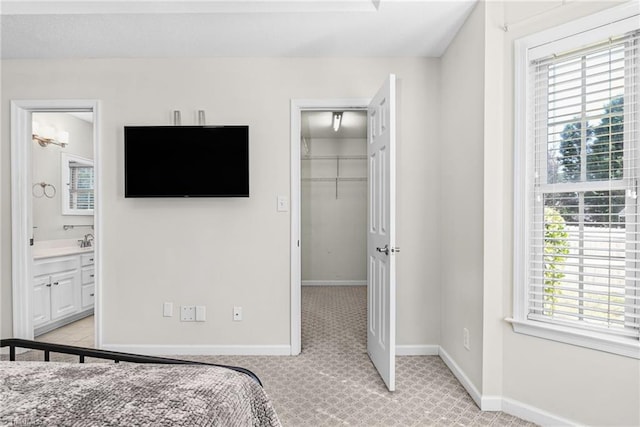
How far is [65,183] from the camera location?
3.97 m

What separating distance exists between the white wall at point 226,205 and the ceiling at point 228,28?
0.46 ft

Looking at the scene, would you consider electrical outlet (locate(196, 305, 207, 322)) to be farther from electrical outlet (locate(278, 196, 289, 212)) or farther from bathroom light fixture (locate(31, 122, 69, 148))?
bathroom light fixture (locate(31, 122, 69, 148))

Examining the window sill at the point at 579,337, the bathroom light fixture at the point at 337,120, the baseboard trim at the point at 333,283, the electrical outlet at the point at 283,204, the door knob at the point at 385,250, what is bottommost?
the baseboard trim at the point at 333,283

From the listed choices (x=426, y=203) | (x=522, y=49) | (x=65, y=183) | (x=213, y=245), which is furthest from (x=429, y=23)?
(x=65, y=183)

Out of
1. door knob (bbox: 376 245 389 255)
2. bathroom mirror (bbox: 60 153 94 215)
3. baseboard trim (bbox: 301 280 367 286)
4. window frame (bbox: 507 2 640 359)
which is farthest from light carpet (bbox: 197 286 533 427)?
bathroom mirror (bbox: 60 153 94 215)

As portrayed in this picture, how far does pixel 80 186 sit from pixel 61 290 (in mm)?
1444

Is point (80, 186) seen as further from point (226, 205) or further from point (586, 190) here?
point (586, 190)

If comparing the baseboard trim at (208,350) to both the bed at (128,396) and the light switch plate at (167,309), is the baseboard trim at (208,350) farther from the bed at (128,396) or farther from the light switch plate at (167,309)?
the bed at (128,396)

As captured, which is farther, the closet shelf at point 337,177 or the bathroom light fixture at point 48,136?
the closet shelf at point 337,177

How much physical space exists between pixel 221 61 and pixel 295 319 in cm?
225

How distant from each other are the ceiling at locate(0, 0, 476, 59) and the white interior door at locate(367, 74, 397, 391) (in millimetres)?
443

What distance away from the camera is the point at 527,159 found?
6.15 feet

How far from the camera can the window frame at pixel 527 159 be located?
1.63 meters

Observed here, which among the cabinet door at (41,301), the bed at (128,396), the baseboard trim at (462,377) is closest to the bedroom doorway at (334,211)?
the baseboard trim at (462,377)
